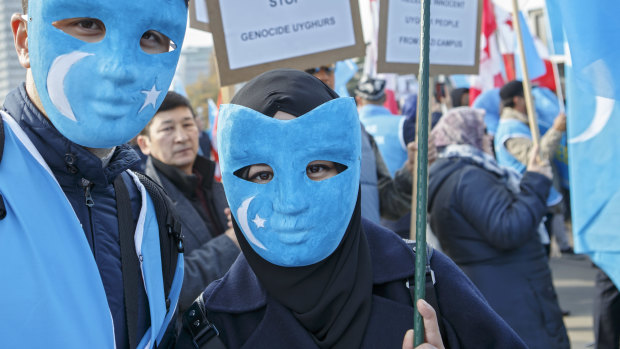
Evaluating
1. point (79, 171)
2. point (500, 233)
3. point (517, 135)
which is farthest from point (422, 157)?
point (517, 135)

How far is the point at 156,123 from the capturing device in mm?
3809

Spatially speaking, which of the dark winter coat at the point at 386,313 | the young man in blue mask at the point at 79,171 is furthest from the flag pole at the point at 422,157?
the young man in blue mask at the point at 79,171

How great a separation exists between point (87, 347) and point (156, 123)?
89.1 inches

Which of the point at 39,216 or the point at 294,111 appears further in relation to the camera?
the point at 294,111

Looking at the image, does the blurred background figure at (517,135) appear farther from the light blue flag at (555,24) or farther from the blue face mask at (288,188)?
the blue face mask at (288,188)

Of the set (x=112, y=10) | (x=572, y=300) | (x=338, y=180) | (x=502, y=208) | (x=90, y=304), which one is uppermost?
(x=112, y=10)

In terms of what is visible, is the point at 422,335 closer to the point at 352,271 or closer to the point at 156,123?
the point at 352,271

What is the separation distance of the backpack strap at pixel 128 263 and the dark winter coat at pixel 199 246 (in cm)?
108

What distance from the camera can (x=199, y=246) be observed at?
10.9 feet

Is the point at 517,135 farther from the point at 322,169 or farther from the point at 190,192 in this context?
the point at 322,169

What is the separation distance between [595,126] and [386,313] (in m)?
1.40

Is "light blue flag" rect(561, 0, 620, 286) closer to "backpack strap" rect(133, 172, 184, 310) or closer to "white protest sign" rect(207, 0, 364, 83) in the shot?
"white protest sign" rect(207, 0, 364, 83)

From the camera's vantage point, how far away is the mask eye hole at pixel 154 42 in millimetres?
1882

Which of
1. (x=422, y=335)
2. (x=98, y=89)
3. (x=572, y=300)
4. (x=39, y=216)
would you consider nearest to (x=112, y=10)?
(x=98, y=89)
